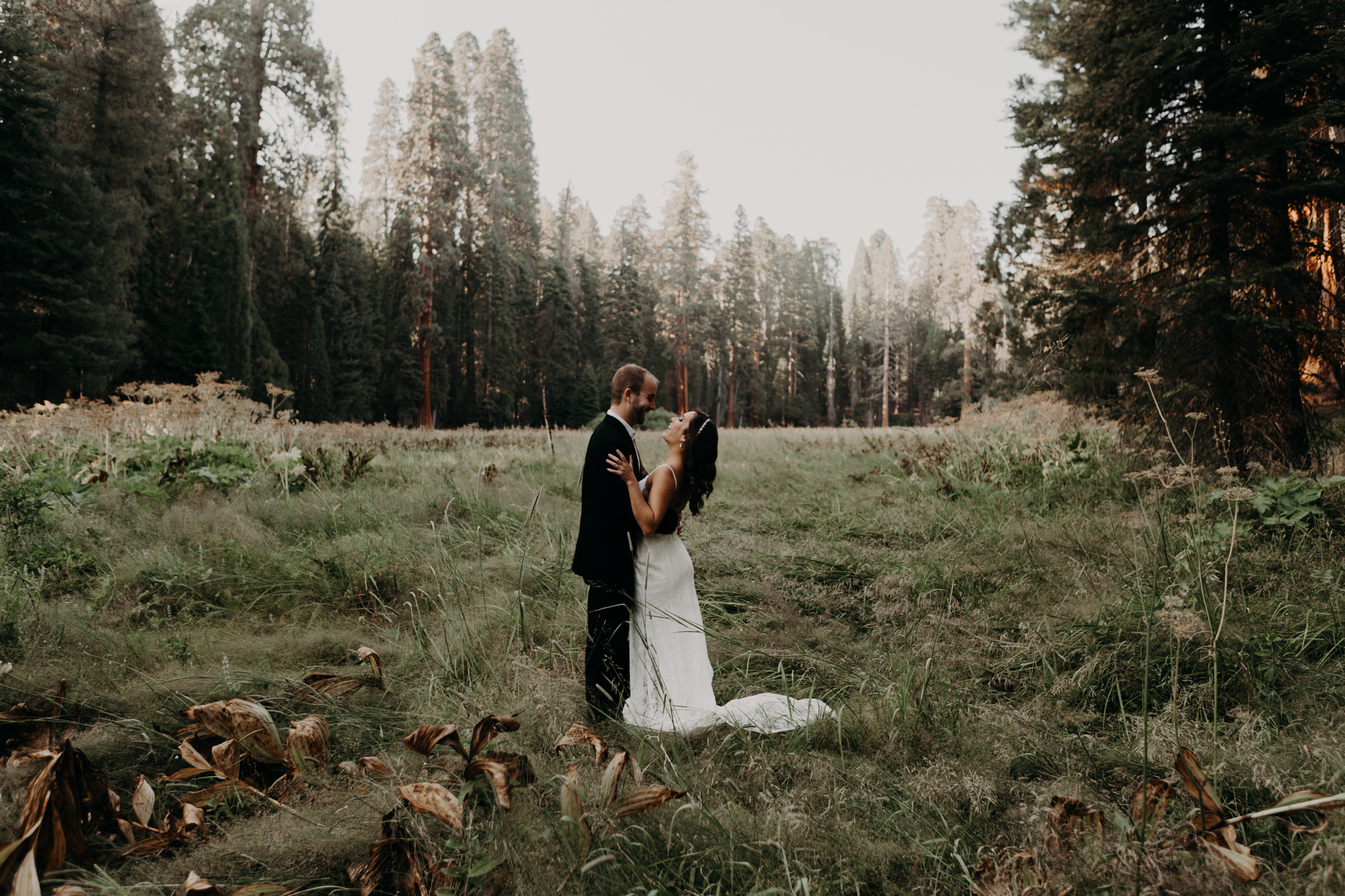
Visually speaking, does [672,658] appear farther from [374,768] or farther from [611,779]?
[374,768]

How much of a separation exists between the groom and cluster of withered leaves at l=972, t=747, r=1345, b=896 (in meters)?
1.63

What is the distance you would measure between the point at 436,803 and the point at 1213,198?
7086 millimetres

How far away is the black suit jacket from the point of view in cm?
281

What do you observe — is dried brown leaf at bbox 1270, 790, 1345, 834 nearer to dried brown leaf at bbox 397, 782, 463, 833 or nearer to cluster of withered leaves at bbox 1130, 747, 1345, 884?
cluster of withered leaves at bbox 1130, 747, 1345, 884

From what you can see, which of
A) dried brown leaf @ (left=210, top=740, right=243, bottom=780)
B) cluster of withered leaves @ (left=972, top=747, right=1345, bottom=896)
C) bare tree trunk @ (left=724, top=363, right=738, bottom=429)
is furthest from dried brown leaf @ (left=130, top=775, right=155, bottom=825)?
bare tree trunk @ (left=724, top=363, right=738, bottom=429)

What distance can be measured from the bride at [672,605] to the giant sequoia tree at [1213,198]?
463cm

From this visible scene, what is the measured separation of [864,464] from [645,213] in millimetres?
37254

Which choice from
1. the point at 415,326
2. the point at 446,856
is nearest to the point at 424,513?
the point at 446,856

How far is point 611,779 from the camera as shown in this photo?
1.64 meters

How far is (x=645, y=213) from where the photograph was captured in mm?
42438

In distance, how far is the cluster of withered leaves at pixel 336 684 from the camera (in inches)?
95.0

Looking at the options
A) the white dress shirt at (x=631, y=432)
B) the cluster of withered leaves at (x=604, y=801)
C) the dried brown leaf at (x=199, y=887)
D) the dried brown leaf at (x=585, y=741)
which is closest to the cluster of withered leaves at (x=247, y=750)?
the dried brown leaf at (x=199, y=887)

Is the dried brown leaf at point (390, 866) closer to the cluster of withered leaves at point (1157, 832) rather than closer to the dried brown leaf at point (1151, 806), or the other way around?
the cluster of withered leaves at point (1157, 832)

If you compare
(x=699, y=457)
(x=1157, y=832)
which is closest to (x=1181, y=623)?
(x=1157, y=832)
